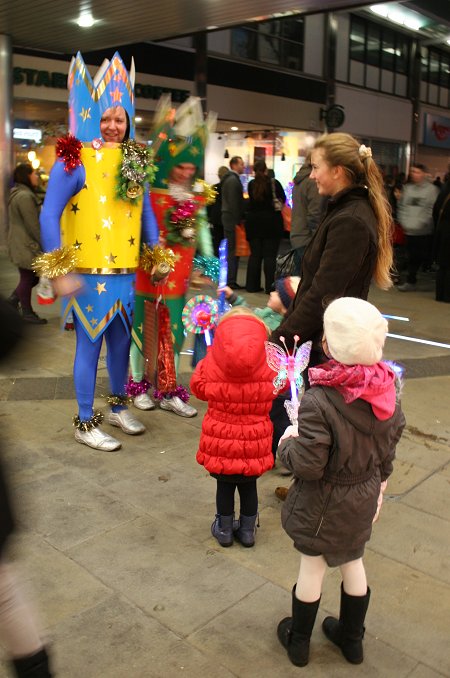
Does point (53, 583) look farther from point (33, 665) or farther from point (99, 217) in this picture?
point (99, 217)

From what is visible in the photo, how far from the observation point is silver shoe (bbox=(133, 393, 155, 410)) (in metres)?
4.84

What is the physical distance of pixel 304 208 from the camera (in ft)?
23.7

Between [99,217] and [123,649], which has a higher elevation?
[99,217]

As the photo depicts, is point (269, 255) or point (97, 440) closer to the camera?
point (97, 440)

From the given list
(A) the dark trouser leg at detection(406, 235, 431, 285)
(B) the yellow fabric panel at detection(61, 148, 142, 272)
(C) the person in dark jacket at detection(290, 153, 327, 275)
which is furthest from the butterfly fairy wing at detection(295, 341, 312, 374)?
(A) the dark trouser leg at detection(406, 235, 431, 285)

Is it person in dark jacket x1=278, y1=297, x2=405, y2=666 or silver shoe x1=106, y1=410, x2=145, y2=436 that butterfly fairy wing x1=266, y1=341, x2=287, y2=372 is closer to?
person in dark jacket x1=278, y1=297, x2=405, y2=666

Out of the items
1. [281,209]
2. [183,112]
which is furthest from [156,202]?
[281,209]

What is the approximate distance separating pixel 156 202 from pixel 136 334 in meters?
0.95

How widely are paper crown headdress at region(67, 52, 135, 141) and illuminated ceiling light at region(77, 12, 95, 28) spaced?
8.45 metres

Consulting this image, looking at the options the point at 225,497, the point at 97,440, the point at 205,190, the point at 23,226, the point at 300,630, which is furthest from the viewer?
the point at 23,226

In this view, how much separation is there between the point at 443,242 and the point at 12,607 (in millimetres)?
8198

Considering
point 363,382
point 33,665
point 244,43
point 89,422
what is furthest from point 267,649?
point 244,43

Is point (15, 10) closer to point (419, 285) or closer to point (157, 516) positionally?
point (419, 285)

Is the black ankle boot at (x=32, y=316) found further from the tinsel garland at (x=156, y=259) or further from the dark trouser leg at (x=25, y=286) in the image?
the tinsel garland at (x=156, y=259)
